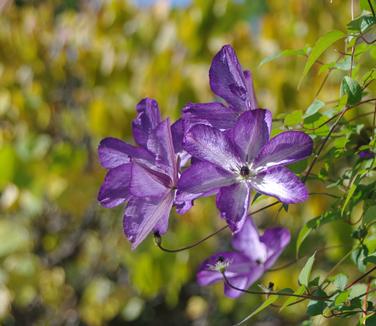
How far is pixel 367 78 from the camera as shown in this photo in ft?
1.93

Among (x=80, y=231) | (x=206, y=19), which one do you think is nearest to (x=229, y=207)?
(x=206, y=19)

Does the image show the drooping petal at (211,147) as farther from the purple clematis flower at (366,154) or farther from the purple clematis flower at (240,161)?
the purple clematis flower at (366,154)

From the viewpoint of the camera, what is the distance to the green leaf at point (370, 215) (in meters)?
0.63

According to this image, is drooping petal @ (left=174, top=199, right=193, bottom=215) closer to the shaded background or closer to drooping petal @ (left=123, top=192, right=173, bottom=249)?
drooping petal @ (left=123, top=192, right=173, bottom=249)

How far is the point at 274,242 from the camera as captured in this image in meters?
0.79

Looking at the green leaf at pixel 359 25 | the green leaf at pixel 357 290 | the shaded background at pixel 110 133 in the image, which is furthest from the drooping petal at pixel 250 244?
the shaded background at pixel 110 133

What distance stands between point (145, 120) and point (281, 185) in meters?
0.16

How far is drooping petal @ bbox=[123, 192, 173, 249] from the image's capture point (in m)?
0.60

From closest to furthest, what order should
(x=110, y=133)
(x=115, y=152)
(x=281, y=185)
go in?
(x=281, y=185) < (x=115, y=152) < (x=110, y=133)

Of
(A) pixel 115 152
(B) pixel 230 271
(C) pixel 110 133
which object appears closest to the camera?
(A) pixel 115 152

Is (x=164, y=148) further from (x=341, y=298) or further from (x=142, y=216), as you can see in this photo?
(x=341, y=298)

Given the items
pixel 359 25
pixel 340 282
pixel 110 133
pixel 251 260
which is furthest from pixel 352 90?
pixel 110 133

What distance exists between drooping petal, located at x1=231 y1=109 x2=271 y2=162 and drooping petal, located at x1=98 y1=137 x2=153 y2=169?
0.10 metres

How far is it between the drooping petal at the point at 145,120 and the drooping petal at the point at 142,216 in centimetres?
7
